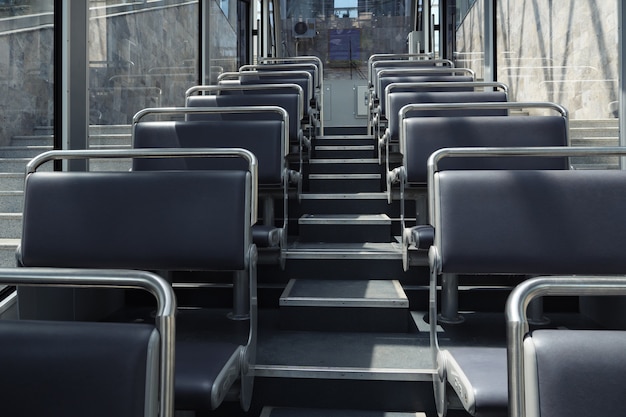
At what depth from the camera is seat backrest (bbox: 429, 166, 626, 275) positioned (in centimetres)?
137

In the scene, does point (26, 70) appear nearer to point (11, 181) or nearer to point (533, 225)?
point (11, 181)

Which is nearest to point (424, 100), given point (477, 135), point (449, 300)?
point (477, 135)

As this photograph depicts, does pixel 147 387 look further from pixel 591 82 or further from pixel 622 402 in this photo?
pixel 591 82

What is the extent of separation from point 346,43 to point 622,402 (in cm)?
854

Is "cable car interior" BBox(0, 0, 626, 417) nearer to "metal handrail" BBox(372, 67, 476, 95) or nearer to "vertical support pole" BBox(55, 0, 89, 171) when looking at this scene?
"vertical support pole" BBox(55, 0, 89, 171)

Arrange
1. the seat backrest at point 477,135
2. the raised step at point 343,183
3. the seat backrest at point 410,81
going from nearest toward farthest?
the seat backrest at point 477,135 < the raised step at point 343,183 < the seat backrest at point 410,81

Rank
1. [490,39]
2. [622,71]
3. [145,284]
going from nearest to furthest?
[145,284] < [622,71] < [490,39]

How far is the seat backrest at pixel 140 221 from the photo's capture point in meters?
1.42

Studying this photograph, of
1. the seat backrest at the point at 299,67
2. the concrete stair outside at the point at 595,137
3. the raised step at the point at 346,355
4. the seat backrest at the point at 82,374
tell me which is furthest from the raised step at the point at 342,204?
the seat backrest at the point at 82,374

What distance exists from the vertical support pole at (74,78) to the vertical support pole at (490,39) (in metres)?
3.54

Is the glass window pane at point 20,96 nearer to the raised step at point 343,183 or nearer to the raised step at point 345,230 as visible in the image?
the raised step at point 345,230

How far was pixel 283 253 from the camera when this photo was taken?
212cm

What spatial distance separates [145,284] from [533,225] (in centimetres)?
100

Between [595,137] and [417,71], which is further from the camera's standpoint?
[417,71]
